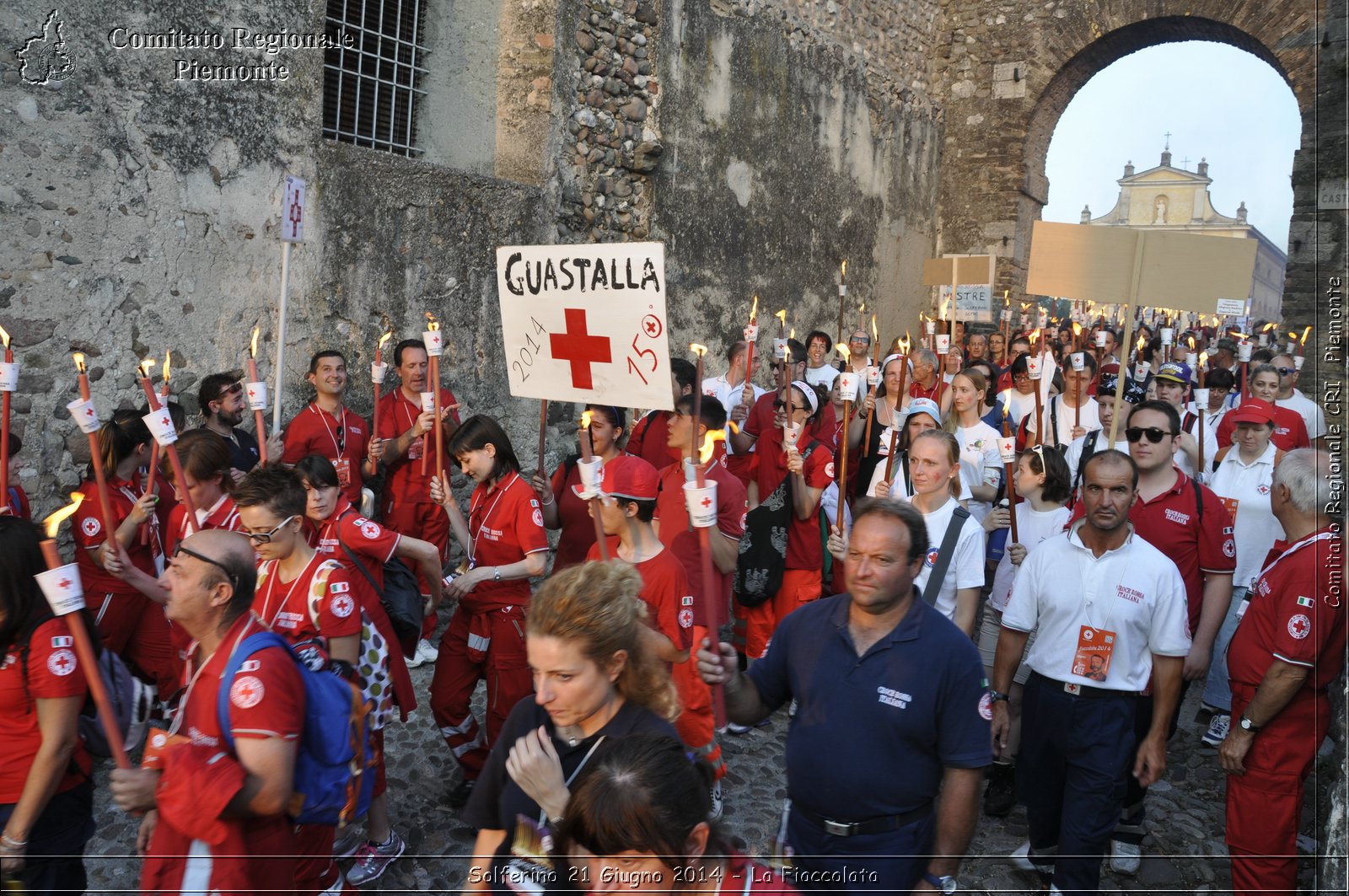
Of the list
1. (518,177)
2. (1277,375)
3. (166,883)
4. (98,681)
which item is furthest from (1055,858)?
(518,177)

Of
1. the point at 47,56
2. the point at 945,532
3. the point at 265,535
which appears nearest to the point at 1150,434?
the point at 945,532

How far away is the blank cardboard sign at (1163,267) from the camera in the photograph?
6359mm

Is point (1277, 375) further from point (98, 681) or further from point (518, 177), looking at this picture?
point (98, 681)

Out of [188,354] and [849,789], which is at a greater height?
[188,354]

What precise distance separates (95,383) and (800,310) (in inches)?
350

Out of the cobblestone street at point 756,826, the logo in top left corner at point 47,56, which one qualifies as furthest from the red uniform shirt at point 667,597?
the logo in top left corner at point 47,56

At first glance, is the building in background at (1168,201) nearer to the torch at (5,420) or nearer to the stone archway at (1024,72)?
the stone archway at (1024,72)

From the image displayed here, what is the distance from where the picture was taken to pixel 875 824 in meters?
2.83

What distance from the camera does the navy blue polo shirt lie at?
2807mm

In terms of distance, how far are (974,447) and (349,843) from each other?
3968 millimetres

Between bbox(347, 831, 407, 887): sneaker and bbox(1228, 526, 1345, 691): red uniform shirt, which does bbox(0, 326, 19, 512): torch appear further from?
bbox(1228, 526, 1345, 691): red uniform shirt

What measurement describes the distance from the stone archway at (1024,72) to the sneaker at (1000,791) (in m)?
12.4

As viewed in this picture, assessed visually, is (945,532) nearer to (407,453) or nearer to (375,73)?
(407,453)

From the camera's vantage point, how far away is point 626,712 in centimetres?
257
